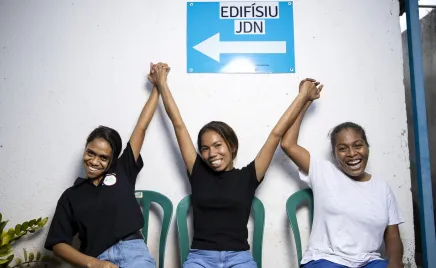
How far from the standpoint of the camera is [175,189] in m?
2.21

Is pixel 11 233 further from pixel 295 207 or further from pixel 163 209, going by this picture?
pixel 295 207

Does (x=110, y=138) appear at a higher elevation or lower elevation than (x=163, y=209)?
higher

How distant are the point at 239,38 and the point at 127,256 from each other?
1.46m

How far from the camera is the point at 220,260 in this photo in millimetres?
1764

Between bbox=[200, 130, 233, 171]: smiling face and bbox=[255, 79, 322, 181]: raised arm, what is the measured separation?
18cm

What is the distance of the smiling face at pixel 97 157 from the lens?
1.85m

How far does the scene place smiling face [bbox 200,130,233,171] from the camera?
192 cm

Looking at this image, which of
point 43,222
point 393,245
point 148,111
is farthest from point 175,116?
point 393,245

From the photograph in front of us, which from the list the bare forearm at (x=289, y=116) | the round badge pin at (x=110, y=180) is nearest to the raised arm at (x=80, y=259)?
the round badge pin at (x=110, y=180)

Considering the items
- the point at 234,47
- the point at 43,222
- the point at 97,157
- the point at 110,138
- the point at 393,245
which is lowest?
the point at 393,245

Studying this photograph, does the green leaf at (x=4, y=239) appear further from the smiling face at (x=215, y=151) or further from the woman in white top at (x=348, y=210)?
the woman in white top at (x=348, y=210)

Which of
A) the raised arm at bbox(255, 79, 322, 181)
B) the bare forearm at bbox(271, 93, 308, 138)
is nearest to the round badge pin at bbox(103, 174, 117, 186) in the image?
the raised arm at bbox(255, 79, 322, 181)

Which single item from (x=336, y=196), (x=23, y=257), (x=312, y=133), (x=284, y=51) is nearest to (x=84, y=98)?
(x=23, y=257)

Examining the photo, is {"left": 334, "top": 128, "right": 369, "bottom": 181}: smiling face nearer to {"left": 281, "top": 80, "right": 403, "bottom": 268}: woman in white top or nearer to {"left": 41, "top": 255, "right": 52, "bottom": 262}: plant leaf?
{"left": 281, "top": 80, "right": 403, "bottom": 268}: woman in white top
